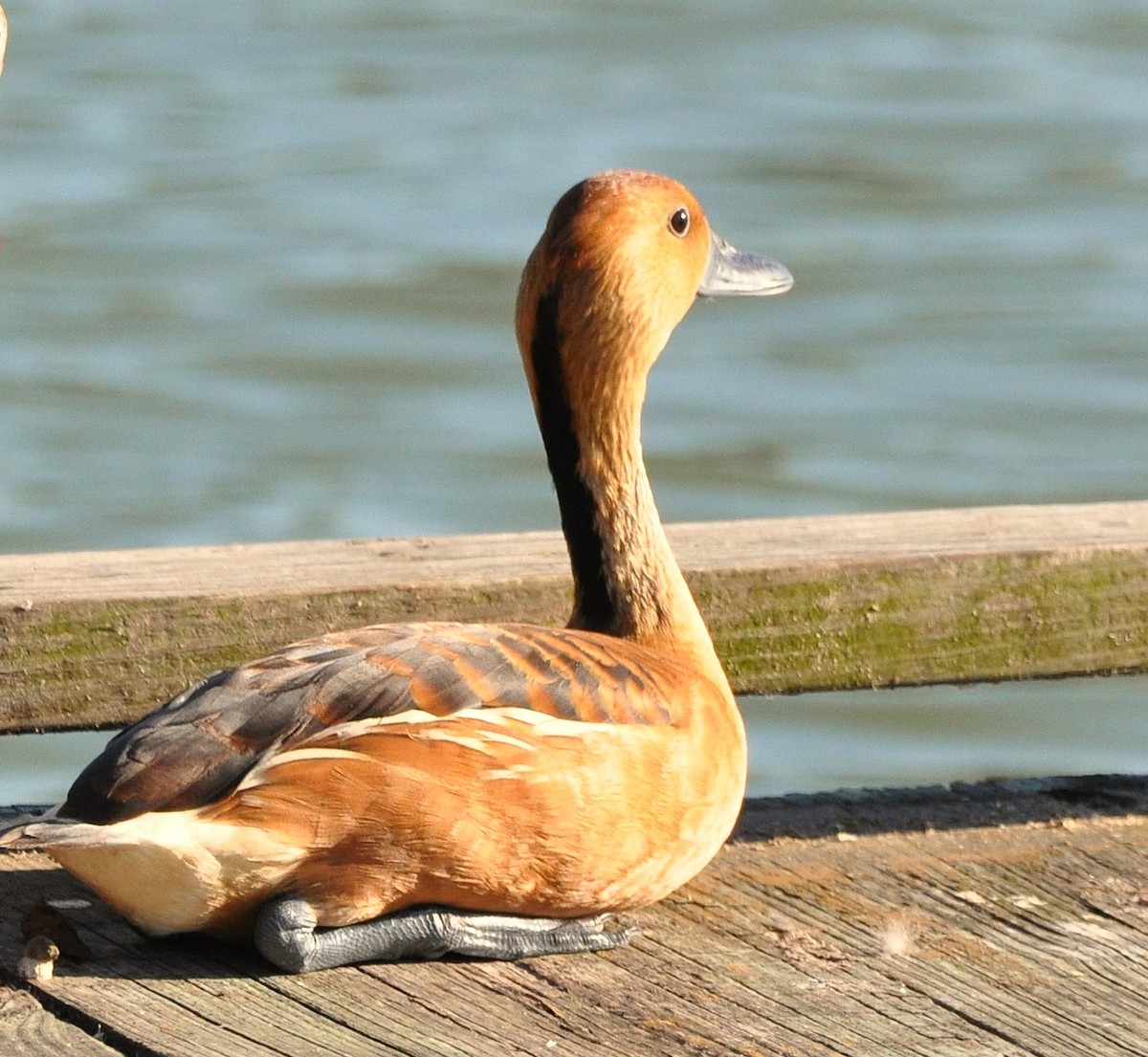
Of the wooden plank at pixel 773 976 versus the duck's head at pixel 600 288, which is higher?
the duck's head at pixel 600 288

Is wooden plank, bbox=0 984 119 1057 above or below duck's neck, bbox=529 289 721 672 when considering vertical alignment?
below

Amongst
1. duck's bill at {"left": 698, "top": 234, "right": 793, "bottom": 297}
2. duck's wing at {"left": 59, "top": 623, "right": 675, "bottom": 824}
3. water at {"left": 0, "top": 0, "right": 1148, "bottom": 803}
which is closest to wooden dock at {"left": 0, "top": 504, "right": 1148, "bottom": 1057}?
duck's wing at {"left": 59, "top": 623, "right": 675, "bottom": 824}

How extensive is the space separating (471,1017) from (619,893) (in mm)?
400

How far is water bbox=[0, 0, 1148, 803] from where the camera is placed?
1096 cm

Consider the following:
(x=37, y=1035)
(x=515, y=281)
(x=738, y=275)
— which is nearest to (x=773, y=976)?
(x=37, y=1035)

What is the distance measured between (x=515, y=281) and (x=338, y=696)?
9.89 m

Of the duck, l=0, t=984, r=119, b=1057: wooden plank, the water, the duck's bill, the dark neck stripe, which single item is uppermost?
the duck's bill

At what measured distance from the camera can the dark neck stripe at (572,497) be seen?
4098 mm

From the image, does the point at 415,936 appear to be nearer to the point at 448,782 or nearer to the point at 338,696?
the point at 448,782

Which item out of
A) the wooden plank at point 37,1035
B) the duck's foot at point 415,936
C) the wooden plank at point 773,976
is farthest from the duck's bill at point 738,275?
the wooden plank at point 37,1035

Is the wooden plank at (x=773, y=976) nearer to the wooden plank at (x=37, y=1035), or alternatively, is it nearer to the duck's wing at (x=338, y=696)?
the wooden plank at (x=37, y=1035)

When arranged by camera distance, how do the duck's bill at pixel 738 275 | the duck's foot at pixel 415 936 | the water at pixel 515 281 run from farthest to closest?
1. the water at pixel 515 281
2. the duck's bill at pixel 738 275
3. the duck's foot at pixel 415 936

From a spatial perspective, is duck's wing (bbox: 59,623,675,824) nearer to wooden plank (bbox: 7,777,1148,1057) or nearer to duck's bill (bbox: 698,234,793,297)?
wooden plank (bbox: 7,777,1148,1057)

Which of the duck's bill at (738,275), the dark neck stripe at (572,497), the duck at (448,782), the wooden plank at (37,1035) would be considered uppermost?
the duck's bill at (738,275)
